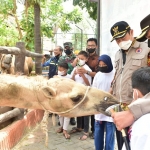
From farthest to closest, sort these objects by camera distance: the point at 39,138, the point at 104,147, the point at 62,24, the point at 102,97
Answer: the point at 62,24
the point at 39,138
the point at 104,147
the point at 102,97

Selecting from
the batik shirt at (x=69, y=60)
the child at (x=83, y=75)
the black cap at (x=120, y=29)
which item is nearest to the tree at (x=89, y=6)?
the batik shirt at (x=69, y=60)

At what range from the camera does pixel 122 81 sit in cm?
292

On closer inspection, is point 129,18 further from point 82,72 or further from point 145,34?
point 145,34

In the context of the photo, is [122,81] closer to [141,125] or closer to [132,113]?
[132,113]

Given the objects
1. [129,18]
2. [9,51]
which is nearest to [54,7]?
[129,18]

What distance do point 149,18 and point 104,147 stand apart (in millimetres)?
2173

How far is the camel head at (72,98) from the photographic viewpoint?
2303mm

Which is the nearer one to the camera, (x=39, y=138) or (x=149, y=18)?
(x=149, y=18)

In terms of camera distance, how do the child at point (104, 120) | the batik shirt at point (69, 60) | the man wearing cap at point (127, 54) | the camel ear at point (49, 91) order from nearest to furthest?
the camel ear at point (49, 91) → the man wearing cap at point (127, 54) → the child at point (104, 120) → the batik shirt at point (69, 60)

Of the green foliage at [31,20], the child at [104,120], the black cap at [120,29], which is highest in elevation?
the green foliage at [31,20]

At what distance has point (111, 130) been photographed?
11.5 ft

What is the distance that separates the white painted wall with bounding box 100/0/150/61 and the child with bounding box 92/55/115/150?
1149 mm

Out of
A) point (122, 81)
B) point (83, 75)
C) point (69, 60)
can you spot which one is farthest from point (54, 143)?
point (122, 81)

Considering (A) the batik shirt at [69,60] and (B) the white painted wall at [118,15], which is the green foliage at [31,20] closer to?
(B) the white painted wall at [118,15]
